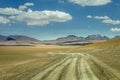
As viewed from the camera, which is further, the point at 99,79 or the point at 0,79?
the point at 0,79

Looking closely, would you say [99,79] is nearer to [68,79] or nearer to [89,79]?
[89,79]

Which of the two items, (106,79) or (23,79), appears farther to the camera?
(23,79)

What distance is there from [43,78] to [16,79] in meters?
2.52

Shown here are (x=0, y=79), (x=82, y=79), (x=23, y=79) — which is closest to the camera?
(x=82, y=79)

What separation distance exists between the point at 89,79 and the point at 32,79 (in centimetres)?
458

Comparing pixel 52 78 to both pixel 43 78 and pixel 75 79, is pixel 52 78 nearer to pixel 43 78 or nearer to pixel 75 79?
pixel 43 78

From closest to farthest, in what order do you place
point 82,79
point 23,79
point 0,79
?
point 82,79
point 23,79
point 0,79

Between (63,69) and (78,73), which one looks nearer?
(78,73)

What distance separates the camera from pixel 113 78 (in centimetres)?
1938

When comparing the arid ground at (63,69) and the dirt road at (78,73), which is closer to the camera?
the dirt road at (78,73)

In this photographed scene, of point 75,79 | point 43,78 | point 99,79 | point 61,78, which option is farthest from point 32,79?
point 99,79

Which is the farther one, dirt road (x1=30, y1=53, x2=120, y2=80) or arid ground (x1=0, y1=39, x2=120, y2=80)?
arid ground (x1=0, y1=39, x2=120, y2=80)

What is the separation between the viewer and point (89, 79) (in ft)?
61.1

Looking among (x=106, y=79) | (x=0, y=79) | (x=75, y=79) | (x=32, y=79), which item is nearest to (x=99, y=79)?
(x=106, y=79)
